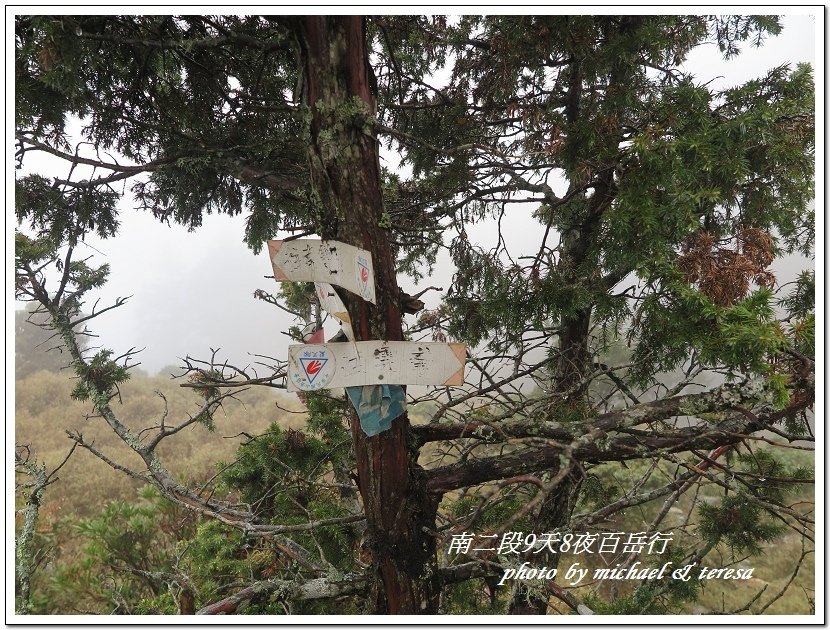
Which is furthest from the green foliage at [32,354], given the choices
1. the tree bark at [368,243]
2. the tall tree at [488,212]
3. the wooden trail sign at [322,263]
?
the wooden trail sign at [322,263]

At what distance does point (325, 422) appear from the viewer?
3.85 m

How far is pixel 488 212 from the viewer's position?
10.7 ft

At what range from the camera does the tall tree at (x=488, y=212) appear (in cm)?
164

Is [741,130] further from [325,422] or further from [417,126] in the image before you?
[325,422]

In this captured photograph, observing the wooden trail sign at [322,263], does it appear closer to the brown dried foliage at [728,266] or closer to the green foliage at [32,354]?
the brown dried foliage at [728,266]

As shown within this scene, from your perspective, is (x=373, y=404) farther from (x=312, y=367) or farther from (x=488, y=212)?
(x=488, y=212)

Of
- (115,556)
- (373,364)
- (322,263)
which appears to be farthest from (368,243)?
(115,556)

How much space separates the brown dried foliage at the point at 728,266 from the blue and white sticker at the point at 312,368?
1.63 meters

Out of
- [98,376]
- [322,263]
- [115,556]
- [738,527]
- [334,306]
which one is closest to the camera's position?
[322,263]

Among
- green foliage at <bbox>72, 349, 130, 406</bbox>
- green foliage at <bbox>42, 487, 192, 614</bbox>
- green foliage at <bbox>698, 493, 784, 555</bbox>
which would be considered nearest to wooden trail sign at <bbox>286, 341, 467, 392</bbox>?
green foliage at <bbox>72, 349, 130, 406</bbox>

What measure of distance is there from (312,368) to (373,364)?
0.74 ft

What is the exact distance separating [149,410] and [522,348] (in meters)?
13.2

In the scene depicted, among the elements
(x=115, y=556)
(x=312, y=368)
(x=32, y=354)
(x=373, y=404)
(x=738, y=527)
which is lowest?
(x=115, y=556)

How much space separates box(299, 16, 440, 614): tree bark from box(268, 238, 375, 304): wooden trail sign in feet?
0.43
